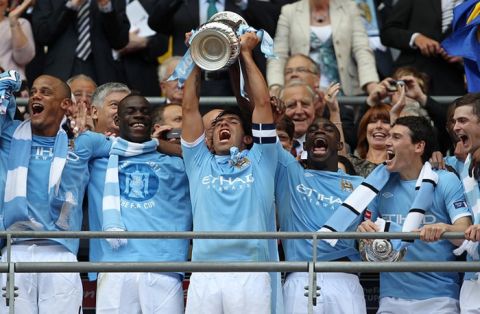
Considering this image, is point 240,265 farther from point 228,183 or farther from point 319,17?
point 319,17

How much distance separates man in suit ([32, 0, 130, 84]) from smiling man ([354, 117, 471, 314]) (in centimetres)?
390

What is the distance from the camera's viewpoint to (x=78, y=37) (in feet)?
47.6

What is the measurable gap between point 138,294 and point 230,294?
84 cm

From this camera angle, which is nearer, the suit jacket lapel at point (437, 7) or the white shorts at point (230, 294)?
the white shorts at point (230, 294)

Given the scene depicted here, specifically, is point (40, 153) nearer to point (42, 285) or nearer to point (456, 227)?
point (42, 285)

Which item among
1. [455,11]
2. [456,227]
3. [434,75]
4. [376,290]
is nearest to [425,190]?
[456,227]

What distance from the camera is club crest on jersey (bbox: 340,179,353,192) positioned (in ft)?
37.5

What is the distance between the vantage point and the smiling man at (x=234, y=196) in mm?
10609

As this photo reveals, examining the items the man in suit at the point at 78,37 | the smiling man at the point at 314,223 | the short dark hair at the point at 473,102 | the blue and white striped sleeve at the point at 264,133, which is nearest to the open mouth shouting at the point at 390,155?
the smiling man at the point at 314,223

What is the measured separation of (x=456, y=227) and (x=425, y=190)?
0.46m

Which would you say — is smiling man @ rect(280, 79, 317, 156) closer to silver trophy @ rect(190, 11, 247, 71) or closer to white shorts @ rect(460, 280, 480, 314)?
silver trophy @ rect(190, 11, 247, 71)

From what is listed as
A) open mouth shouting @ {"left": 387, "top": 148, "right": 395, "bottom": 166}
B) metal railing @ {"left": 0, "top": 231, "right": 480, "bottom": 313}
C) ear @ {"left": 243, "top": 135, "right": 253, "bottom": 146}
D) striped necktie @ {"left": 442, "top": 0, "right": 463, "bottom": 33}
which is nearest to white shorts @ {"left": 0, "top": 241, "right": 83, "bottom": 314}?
metal railing @ {"left": 0, "top": 231, "right": 480, "bottom": 313}

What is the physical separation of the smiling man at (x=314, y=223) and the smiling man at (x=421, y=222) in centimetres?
25

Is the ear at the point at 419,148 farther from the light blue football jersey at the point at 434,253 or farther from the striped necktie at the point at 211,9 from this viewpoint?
the striped necktie at the point at 211,9
